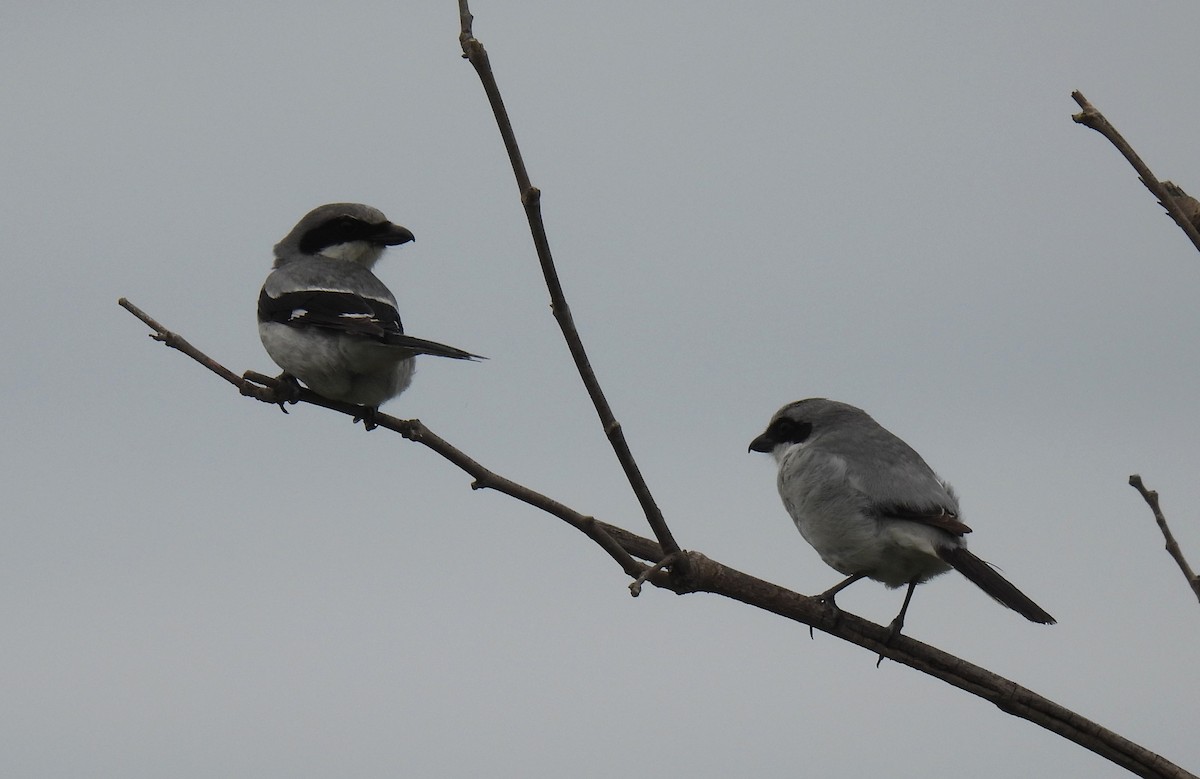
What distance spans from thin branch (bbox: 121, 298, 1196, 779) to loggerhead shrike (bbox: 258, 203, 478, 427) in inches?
78.2

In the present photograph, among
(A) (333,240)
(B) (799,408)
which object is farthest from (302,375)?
(B) (799,408)

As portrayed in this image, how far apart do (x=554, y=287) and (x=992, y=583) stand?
2593 millimetres

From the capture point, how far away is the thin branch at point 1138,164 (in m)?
→ 2.26

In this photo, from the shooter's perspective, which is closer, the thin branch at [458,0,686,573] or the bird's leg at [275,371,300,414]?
the thin branch at [458,0,686,573]

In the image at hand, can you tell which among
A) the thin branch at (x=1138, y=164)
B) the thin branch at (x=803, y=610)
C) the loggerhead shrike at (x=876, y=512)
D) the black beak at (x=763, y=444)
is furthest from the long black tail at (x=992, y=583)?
the thin branch at (x=1138, y=164)

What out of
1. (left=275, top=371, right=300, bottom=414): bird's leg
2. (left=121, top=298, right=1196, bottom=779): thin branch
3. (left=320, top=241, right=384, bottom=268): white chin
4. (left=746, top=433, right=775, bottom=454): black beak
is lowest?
(left=121, top=298, right=1196, bottom=779): thin branch

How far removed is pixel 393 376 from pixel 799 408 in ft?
5.79

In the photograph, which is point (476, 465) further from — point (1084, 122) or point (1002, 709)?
point (1084, 122)

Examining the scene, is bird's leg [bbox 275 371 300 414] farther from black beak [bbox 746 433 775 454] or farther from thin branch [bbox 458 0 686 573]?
thin branch [bbox 458 0 686 573]

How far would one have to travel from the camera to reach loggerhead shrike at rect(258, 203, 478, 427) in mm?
5590

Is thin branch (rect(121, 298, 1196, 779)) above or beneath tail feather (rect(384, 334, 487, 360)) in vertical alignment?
beneath

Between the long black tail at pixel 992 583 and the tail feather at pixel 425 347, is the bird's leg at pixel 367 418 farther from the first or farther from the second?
the long black tail at pixel 992 583

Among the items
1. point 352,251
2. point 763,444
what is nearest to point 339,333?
point 352,251

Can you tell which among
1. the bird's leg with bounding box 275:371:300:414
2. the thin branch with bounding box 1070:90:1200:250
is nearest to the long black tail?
the thin branch with bounding box 1070:90:1200:250
